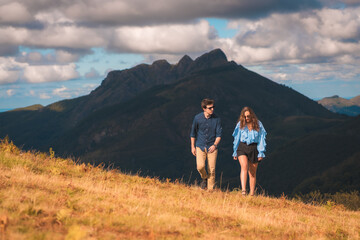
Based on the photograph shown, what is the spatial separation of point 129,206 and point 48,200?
153 centimetres

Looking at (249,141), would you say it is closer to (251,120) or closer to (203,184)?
(251,120)

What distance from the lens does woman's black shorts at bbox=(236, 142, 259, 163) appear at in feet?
37.9

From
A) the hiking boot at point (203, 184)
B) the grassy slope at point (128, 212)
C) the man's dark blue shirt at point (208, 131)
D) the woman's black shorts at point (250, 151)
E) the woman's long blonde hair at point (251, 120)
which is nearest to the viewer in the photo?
the grassy slope at point (128, 212)

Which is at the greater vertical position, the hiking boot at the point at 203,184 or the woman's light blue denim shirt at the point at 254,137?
the woman's light blue denim shirt at the point at 254,137

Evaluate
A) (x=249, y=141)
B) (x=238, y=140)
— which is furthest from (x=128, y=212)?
(x=238, y=140)

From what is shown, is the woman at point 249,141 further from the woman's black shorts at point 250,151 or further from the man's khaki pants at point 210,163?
the man's khaki pants at point 210,163

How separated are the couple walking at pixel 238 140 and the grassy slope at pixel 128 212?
0.93 meters

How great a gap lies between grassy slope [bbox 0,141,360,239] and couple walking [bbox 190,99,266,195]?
3.06 feet

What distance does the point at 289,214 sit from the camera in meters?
9.04

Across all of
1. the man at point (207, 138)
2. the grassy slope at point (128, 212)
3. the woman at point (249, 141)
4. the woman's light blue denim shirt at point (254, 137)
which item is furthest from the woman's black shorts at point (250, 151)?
the grassy slope at point (128, 212)

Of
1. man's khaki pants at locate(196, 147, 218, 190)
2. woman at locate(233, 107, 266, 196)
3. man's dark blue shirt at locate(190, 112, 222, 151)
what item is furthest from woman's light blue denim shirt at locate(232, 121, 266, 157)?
man's khaki pants at locate(196, 147, 218, 190)

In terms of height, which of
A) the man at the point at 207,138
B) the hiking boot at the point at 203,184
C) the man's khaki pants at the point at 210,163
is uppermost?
the man at the point at 207,138

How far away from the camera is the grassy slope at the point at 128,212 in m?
5.94

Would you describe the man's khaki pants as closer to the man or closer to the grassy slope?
the man
